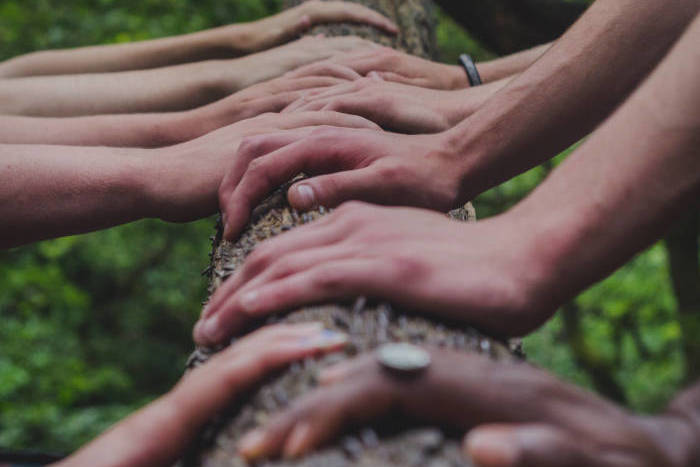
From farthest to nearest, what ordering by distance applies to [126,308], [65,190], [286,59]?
[126,308]
[286,59]
[65,190]

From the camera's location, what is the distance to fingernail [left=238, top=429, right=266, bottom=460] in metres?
0.81

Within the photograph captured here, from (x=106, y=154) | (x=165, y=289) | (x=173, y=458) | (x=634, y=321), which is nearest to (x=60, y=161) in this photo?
(x=106, y=154)

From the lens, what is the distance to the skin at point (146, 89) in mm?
2727

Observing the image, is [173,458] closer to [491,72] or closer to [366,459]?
[366,459]

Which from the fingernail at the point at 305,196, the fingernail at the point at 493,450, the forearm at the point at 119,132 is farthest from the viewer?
the forearm at the point at 119,132

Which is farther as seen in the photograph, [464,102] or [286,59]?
[286,59]

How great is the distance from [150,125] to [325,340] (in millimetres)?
1585

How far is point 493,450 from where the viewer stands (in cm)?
75

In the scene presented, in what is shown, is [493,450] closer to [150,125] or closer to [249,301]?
[249,301]

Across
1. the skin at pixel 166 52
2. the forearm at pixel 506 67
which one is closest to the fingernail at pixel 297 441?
the forearm at pixel 506 67

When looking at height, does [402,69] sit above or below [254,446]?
above

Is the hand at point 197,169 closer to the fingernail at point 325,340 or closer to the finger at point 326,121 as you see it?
the finger at point 326,121

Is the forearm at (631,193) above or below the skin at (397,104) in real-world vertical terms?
below

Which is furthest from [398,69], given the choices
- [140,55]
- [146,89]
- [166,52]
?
[140,55]
